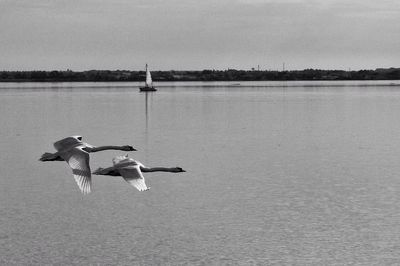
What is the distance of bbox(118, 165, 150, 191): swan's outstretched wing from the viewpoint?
26.0 feet

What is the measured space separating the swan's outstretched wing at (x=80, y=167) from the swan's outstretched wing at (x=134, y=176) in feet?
1.38

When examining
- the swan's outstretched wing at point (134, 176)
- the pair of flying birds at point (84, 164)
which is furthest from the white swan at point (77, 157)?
the swan's outstretched wing at point (134, 176)

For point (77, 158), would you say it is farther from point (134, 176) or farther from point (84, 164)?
point (134, 176)

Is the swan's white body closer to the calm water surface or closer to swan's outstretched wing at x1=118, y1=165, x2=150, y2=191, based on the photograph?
swan's outstretched wing at x1=118, y1=165, x2=150, y2=191

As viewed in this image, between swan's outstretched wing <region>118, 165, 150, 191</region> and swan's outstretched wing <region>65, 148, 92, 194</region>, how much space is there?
0.42 m

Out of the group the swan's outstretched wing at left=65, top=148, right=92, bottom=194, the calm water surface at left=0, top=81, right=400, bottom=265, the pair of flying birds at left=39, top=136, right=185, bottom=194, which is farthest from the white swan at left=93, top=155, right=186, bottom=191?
the calm water surface at left=0, top=81, right=400, bottom=265

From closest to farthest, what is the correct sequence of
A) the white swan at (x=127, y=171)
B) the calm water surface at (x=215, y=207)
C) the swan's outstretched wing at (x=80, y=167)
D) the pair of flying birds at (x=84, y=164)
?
the swan's outstretched wing at (x=80, y=167), the pair of flying birds at (x=84, y=164), the white swan at (x=127, y=171), the calm water surface at (x=215, y=207)

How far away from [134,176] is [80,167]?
61 centimetres

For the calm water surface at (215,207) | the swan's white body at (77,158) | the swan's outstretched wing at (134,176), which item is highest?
the swan's white body at (77,158)

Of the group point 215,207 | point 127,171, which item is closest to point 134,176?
point 127,171

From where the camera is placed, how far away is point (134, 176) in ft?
27.0

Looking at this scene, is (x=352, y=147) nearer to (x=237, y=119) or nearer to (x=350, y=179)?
(x=350, y=179)

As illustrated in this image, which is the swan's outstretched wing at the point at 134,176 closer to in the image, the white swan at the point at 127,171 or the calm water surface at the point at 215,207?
the white swan at the point at 127,171

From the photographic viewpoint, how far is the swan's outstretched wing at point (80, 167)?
7.75 metres
